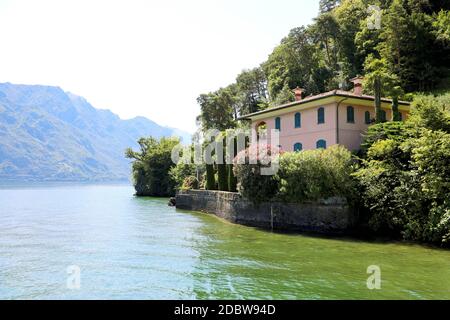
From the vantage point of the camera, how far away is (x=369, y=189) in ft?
70.4

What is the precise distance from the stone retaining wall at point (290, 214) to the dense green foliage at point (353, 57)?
30.8ft

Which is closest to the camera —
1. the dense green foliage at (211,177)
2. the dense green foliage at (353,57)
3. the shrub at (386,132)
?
the shrub at (386,132)

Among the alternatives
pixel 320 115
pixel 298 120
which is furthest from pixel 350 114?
pixel 298 120

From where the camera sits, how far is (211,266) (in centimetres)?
1511

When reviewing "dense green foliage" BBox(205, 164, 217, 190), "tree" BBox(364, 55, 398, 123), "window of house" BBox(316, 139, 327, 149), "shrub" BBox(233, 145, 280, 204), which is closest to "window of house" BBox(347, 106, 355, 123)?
"tree" BBox(364, 55, 398, 123)

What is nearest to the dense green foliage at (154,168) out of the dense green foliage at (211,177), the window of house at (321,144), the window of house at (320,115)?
the dense green foliage at (211,177)

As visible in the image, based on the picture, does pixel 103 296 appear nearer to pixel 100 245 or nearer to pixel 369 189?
pixel 100 245

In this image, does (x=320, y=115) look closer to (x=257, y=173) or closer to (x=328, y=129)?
(x=328, y=129)

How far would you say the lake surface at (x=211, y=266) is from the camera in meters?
11.8

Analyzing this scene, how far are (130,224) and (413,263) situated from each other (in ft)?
63.5

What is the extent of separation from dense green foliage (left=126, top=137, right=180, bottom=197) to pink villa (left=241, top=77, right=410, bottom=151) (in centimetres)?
3538

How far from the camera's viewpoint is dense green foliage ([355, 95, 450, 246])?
58.7 ft

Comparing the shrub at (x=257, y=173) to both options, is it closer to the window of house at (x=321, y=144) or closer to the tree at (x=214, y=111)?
the window of house at (x=321, y=144)
